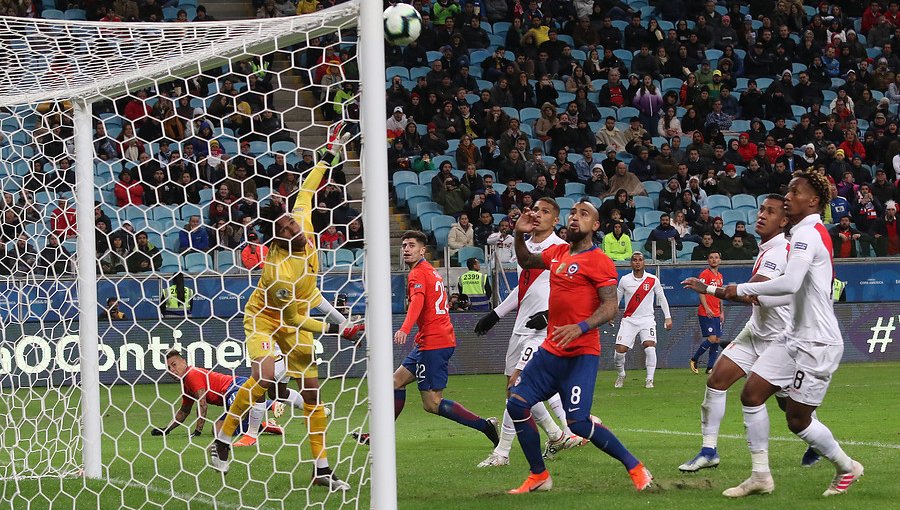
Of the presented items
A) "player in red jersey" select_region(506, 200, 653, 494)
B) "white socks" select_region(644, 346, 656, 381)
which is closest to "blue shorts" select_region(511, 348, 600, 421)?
"player in red jersey" select_region(506, 200, 653, 494)

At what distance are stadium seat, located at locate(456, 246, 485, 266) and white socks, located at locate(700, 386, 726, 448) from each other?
10069mm

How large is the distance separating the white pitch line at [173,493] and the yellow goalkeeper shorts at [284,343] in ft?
3.15

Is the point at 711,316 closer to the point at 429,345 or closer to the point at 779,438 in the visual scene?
the point at 779,438

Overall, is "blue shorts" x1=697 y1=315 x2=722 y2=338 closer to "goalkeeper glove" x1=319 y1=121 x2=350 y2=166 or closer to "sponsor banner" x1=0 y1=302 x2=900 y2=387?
"sponsor banner" x1=0 y1=302 x2=900 y2=387

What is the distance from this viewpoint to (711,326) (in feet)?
58.3

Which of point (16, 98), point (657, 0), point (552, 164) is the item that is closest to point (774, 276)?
point (16, 98)

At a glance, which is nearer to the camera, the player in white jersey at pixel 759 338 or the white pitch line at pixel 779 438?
the player in white jersey at pixel 759 338

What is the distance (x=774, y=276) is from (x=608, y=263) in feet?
3.82

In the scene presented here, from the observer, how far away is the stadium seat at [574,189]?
22.1m

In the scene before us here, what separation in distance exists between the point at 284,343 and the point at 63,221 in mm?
2060

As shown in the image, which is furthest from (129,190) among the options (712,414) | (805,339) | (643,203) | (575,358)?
(643,203)

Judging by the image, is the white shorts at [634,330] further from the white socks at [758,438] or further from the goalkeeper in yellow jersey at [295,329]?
the white socks at [758,438]

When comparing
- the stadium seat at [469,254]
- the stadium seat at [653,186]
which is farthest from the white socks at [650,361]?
the stadium seat at [653,186]

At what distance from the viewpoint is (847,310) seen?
19188mm
